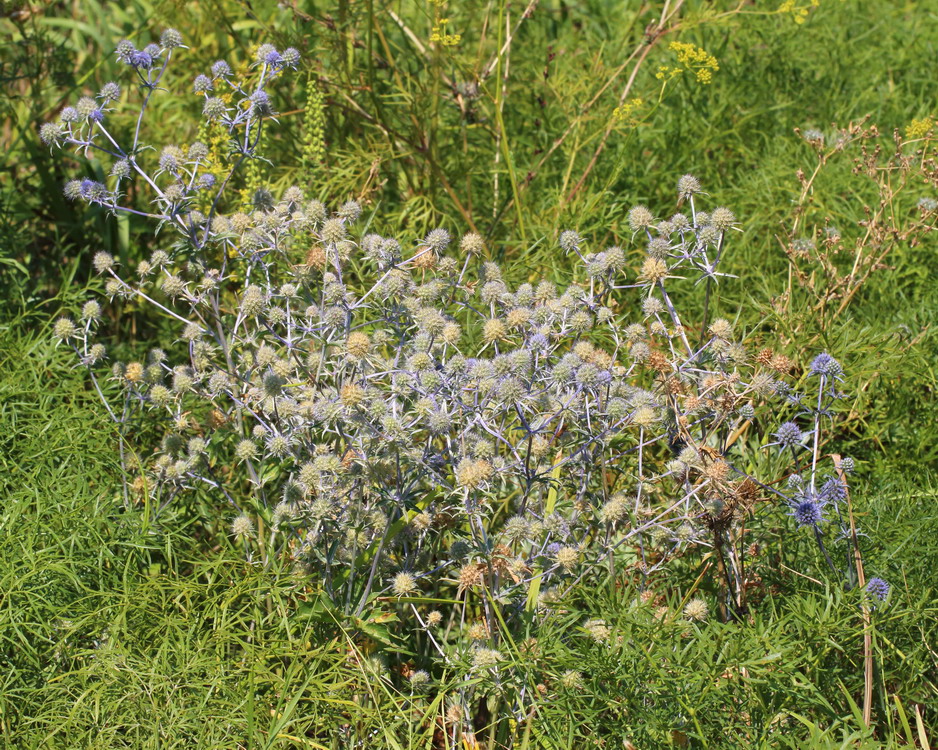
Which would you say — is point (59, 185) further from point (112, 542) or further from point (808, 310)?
point (808, 310)

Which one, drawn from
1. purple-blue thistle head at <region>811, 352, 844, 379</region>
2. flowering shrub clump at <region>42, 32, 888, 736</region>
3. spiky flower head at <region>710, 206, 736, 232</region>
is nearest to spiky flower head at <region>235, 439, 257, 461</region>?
flowering shrub clump at <region>42, 32, 888, 736</region>

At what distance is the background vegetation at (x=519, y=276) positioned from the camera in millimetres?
2436

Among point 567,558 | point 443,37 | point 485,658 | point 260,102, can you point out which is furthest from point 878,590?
point 443,37

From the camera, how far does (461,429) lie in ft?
8.47

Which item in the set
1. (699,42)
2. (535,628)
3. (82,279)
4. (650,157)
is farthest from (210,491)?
(699,42)

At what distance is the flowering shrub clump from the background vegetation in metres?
0.15

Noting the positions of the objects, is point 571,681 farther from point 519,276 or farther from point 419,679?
point 519,276

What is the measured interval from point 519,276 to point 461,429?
1.06 m

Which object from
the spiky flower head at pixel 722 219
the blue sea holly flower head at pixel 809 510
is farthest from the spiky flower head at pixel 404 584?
the spiky flower head at pixel 722 219

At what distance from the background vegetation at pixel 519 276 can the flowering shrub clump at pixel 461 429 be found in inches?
6.0

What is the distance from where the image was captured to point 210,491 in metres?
3.24

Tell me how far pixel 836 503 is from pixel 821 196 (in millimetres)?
1933

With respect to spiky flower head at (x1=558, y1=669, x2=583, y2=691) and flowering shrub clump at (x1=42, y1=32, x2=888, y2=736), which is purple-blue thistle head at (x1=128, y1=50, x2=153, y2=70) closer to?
flowering shrub clump at (x1=42, y1=32, x2=888, y2=736)

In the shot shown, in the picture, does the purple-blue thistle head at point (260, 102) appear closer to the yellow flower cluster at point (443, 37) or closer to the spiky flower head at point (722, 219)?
the yellow flower cluster at point (443, 37)
